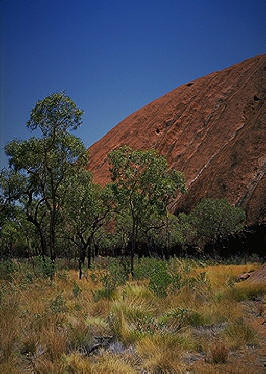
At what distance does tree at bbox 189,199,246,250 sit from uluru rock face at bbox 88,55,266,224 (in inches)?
112

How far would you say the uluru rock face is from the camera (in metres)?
44.0

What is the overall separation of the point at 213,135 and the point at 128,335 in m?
62.1

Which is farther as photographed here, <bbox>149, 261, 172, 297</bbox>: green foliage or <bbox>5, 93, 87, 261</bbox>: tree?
<bbox>5, 93, 87, 261</bbox>: tree

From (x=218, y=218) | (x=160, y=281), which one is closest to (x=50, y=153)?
(x=160, y=281)

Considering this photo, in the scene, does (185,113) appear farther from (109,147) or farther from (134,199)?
(134,199)

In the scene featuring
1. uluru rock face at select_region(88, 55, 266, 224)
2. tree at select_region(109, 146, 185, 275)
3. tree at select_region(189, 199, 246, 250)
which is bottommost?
tree at select_region(189, 199, 246, 250)

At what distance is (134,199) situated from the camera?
19.7 meters

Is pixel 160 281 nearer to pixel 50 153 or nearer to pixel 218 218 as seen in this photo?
pixel 50 153

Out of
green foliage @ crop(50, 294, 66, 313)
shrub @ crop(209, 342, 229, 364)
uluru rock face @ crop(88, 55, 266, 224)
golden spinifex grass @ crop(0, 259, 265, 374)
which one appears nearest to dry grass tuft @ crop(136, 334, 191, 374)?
golden spinifex grass @ crop(0, 259, 265, 374)

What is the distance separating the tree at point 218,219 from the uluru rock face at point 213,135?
2851 millimetres

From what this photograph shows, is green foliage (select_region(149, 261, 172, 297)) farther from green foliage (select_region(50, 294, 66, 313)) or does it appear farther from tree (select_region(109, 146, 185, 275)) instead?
tree (select_region(109, 146, 185, 275))

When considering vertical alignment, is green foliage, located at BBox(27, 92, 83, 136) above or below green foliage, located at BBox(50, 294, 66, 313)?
above

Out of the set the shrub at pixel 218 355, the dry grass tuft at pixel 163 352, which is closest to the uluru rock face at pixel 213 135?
the dry grass tuft at pixel 163 352

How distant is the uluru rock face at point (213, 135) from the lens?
44.0m
